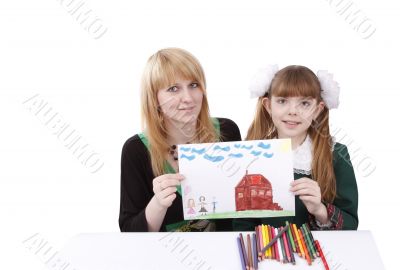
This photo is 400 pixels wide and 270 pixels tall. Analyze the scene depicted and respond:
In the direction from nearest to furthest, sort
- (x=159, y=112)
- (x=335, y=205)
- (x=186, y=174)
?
1. (x=186, y=174)
2. (x=335, y=205)
3. (x=159, y=112)

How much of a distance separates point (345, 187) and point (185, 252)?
2.86 feet

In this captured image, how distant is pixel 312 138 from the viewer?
2211 millimetres

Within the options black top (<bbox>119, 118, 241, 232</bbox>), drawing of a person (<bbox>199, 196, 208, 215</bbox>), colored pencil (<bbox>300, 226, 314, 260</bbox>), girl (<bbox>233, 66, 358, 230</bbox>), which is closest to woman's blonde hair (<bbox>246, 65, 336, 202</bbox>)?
girl (<bbox>233, 66, 358, 230</bbox>)

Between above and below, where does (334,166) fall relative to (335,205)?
above

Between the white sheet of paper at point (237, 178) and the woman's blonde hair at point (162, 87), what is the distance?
343 millimetres

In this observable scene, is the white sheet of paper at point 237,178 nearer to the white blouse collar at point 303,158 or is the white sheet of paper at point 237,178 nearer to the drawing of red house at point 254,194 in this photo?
the drawing of red house at point 254,194

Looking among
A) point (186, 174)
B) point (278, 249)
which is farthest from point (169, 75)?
point (278, 249)

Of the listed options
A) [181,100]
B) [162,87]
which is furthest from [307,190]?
[162,87]

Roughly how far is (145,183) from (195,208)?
41 centimetres

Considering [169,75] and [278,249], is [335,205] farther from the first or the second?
[169,75]

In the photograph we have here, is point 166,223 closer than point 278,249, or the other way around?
point 278,249

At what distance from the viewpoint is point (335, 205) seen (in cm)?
213

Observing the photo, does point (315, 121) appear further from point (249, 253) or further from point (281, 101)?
point (249, 253)

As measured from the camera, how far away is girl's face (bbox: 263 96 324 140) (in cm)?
209
